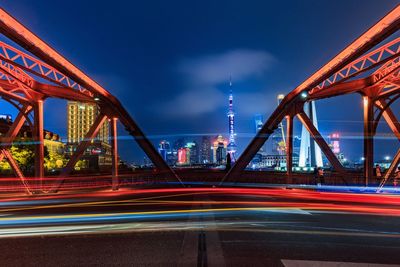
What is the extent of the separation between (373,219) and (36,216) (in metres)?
10.3

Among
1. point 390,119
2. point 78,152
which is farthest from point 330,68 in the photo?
point 78,152

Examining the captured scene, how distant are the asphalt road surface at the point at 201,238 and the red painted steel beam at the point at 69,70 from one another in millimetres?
7320

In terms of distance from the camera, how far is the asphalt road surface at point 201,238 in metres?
6.54

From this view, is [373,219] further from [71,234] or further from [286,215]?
[71,234]

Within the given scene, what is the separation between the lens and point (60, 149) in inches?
5915

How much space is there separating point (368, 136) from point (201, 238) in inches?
917

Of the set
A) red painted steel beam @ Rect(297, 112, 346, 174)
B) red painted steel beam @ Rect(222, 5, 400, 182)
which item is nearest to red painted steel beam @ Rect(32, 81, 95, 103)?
red painted steel beam @ Rect(222, 5, 400, 182)

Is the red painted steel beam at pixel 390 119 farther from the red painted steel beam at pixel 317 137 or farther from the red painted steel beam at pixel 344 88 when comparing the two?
the red painted steel beam at pixel 317 137

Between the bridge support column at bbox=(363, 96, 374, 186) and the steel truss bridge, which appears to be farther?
the bridge support column at bbox=(363, 96, 374, 186)

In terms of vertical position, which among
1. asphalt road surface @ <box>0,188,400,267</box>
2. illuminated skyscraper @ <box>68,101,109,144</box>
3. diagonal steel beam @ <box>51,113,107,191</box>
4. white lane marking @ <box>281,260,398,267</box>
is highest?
illuminated skyscraper @ <box>68,101,109,144</box>

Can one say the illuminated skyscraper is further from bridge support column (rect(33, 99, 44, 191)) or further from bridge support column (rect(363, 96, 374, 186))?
bridge support column (rect(363, 96, 374, 186))

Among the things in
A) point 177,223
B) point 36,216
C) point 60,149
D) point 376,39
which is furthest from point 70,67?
point 60,149

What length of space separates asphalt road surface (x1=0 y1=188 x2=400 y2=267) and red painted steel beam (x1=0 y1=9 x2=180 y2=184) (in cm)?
732

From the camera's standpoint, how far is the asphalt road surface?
6543 mm
